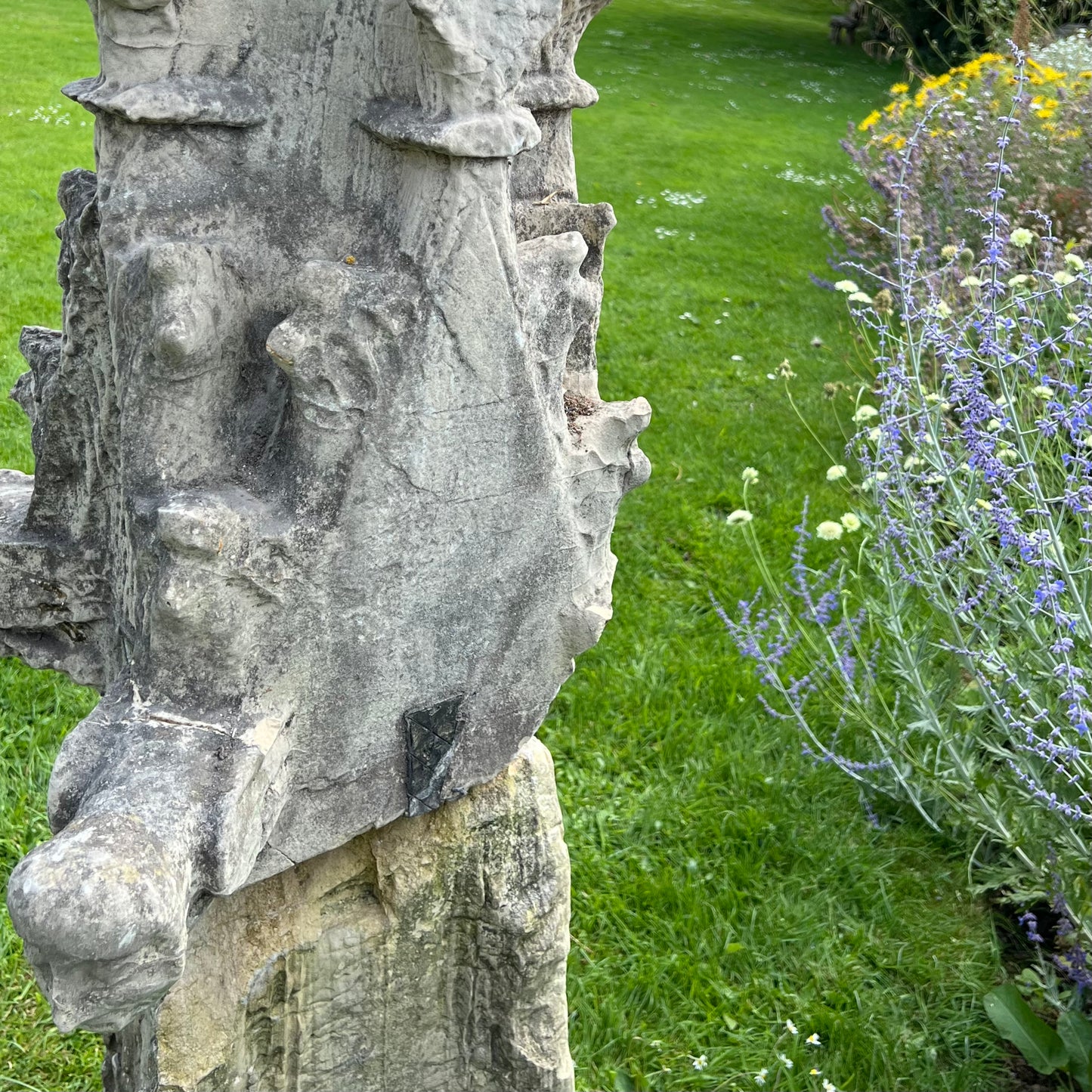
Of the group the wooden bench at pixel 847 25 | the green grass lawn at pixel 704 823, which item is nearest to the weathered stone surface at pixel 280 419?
the green grass lawn at pixel 704 823

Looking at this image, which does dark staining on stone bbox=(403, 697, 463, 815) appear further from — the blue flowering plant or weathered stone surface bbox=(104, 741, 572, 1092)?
the blue flowering plant

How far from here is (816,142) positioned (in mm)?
13125

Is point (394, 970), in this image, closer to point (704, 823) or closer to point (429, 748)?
point (429, 748)

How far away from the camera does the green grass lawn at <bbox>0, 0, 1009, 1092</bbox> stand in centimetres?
302

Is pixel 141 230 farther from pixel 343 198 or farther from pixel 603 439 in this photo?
pixel 603 439

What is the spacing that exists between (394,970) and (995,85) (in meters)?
8.40

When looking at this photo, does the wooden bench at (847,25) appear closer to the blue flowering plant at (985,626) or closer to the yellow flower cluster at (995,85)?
the yellow flower cluster at (995,85)

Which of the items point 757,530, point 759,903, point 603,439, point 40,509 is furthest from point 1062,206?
point 40,509

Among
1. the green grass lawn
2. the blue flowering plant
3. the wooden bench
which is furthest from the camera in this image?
the wooden bench

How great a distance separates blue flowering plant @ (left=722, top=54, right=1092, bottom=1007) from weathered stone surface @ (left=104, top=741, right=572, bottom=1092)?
1.31 metres

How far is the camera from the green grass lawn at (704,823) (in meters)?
3.02

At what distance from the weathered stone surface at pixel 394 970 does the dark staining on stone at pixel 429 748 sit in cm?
12

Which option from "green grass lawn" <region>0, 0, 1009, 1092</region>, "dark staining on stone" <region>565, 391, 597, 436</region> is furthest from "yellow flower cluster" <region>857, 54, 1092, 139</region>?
"dark staining on stone" <region>565, 391, 597, 436</region>

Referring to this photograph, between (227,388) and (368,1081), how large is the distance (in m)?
1.04
